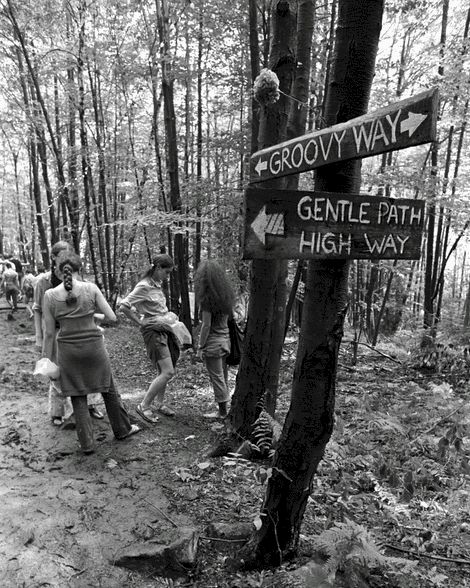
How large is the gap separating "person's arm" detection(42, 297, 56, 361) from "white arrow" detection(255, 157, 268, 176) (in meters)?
2.94

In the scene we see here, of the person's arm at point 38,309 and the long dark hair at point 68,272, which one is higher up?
the long dark hair at point 68,272

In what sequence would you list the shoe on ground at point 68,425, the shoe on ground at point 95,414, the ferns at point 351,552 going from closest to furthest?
the ferns at point 351,552 < the shoe on ground at point 68,425 < the shoe on ground at point 95,414

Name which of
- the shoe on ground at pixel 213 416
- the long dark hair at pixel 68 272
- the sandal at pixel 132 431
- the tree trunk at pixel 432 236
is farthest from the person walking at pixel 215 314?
the tree trunk at pixel 432 236

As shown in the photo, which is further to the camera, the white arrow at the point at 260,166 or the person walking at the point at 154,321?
the person walking at the point at 154,321

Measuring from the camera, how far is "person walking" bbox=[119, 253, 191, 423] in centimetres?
545

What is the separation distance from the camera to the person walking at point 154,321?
5.45m

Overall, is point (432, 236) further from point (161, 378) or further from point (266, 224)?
point (266, 224)

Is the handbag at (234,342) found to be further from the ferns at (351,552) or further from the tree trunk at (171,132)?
the tree trunk at (171,132)

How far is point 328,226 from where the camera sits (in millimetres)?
2111

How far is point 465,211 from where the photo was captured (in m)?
8.78

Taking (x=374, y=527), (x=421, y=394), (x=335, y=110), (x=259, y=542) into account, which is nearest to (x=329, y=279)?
(x=335, y=110)

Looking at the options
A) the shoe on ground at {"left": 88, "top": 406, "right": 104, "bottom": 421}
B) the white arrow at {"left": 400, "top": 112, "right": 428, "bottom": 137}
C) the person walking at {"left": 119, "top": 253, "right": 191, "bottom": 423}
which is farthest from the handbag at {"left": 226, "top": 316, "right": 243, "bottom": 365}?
the white arrow at {"left": 400, "top": 112, "right": 428, "bottom": 137}

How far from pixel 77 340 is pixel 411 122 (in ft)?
12.4

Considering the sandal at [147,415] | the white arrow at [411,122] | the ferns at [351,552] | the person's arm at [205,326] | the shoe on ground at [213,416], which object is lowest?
the shoe on ground at [213,416]
